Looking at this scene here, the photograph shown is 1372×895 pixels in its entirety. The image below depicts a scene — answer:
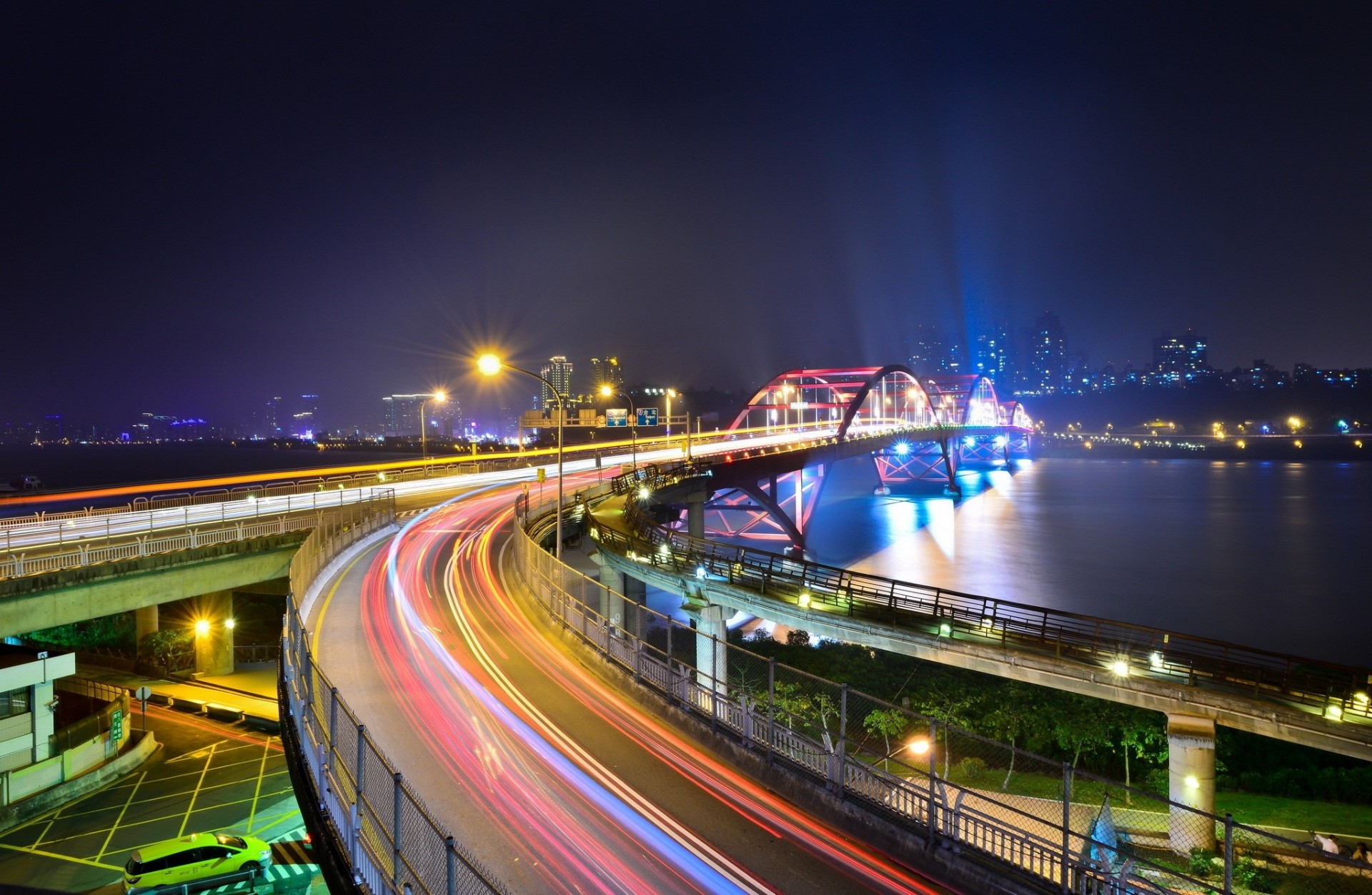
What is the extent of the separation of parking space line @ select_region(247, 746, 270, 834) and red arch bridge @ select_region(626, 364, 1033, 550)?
77.1 feet

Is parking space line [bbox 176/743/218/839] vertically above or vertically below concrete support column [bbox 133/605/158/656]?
below

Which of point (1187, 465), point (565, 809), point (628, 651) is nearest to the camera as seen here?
point (565, 809)

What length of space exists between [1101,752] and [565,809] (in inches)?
1005

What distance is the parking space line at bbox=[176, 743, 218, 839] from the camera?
2368cm

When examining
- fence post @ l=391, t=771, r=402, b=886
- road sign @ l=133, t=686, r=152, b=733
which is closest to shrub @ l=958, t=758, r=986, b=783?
fence post @ l=391, t=771, r=402, b=886

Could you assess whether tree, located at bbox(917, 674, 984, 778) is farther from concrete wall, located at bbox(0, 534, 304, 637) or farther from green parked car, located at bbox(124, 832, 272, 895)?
concrete wall, located at bbox(0, 534, 304, 637)

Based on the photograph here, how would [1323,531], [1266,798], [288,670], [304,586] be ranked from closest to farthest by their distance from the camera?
1. [288,670]
2. [304,586]
3. [1266,798]
4. [1323,531]

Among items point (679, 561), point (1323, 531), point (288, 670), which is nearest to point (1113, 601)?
point (679, 561)

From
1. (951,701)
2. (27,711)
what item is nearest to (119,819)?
(27,711)

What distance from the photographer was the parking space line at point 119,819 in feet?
74.0

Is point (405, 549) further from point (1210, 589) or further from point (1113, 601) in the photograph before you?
point (1210, 589)

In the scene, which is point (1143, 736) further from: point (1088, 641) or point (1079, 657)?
point (1079, 657)

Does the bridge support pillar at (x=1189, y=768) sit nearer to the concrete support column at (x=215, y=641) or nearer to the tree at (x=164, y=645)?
the concrete support column at (x=215, y=641)

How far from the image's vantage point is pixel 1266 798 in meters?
25.2
